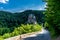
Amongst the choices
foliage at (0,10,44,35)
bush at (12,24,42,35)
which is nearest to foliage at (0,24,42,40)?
bush at (12,24,42,35)

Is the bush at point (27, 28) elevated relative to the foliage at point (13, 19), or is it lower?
lower

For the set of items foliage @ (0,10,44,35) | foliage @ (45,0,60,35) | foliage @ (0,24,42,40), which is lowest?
foliage @ (0,24,42,40)

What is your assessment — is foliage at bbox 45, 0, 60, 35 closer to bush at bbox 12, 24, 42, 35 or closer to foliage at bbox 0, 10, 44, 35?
bush at bbox 12, 24, 42, 35

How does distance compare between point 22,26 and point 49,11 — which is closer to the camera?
point 49,11

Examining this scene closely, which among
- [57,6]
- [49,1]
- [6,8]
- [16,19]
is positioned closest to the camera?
[57,6]

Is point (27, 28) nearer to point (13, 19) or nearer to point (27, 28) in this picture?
point (27, 28)

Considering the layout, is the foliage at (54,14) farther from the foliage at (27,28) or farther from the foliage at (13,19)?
the foliage at (13,19)

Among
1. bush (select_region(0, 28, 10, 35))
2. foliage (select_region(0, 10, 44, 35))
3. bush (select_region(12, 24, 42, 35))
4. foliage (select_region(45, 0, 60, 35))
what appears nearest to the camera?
foliage (select_region(45, 0, 60, 35))

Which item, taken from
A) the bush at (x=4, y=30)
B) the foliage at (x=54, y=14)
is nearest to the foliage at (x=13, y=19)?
the bush at (x=4, y=30)

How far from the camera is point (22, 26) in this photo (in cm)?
1953

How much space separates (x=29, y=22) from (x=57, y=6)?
1467 centimetres

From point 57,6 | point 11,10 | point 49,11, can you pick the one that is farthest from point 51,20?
point 11,10

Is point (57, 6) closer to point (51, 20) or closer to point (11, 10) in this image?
point (51, 20)

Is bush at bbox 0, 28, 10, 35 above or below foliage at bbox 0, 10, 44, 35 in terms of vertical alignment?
below
